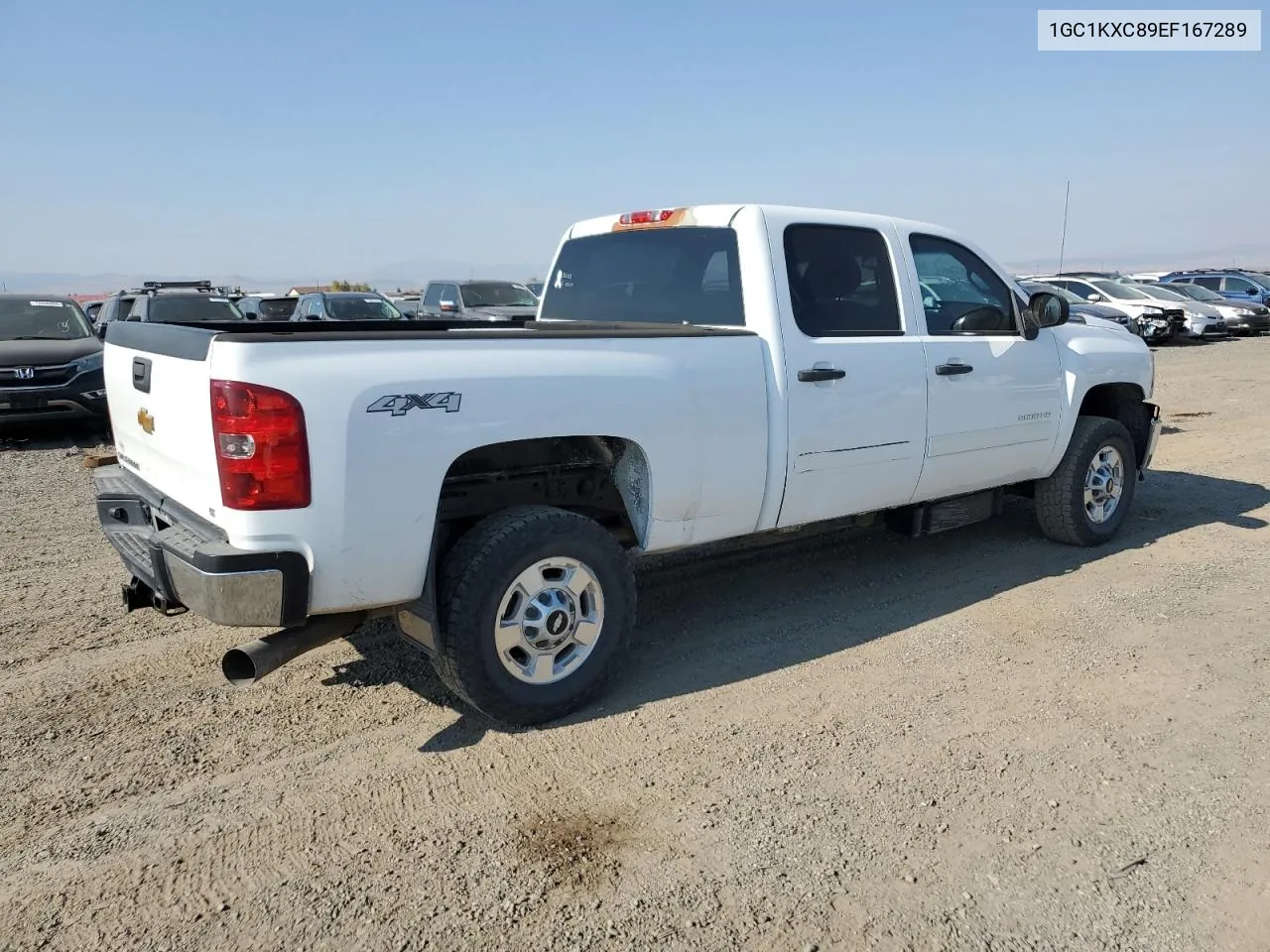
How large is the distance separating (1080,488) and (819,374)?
262 centimetres

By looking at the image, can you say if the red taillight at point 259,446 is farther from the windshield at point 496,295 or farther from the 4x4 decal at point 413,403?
the windshield at point 496,295

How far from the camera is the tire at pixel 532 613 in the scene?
3488 mm

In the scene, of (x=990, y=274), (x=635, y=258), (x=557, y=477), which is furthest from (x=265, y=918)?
(x=990, y=274)

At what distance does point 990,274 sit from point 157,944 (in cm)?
502

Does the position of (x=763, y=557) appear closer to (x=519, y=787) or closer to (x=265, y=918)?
(x=519, y=787)

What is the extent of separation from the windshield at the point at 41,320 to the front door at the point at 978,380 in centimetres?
990

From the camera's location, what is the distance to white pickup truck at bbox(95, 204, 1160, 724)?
10.2ft

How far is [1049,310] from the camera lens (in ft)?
17.6

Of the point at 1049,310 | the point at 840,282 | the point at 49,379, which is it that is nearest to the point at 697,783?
the point at 840,282

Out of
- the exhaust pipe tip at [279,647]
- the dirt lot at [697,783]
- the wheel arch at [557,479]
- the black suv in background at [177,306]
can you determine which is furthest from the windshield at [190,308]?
the exhaust pipe tip at [279,647]

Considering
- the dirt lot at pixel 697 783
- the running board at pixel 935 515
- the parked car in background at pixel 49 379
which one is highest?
the parked car in background at pixel 49 379

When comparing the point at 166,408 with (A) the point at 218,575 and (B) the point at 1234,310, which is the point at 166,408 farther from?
(B) the point at 1234,310

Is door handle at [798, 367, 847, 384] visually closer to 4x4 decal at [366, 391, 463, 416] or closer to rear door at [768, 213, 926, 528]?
rear door at [768, 213, 926, 528]

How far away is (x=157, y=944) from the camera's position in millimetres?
2527
